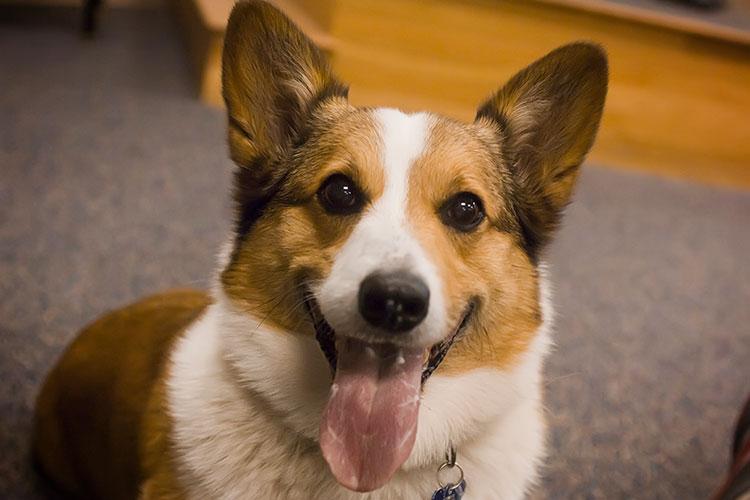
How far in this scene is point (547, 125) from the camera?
5.05 ft

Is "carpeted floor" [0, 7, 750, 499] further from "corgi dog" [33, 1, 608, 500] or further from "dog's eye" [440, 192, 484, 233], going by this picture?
"dog's eye" [440, 192, 484, 233]

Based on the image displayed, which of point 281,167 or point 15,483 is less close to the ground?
point 281,167

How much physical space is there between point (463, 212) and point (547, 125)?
27cm

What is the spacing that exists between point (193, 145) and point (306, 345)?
2421 millimetres

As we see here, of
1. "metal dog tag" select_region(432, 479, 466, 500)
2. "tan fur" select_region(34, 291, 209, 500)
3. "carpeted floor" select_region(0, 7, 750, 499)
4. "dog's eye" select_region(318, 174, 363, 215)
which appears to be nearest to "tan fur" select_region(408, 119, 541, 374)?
"dog's eye" select_region(318, 174, 363, 215)

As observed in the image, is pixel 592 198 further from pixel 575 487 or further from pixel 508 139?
pixel 508 139

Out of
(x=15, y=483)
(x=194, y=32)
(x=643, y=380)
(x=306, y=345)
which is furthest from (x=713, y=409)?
(x=194, y=32)

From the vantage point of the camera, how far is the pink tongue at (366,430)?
1263mm

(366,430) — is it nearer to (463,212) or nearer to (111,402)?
(463,212)

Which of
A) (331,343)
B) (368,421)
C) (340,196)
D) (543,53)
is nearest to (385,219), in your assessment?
(340,196)

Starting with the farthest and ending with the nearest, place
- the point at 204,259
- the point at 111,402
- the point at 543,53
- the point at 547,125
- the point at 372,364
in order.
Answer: the point at 543,53
the point at 204,259
the point at 111,402
the point at 547,125
the point at 372,364

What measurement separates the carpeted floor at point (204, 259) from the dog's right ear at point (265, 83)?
3.37 ft

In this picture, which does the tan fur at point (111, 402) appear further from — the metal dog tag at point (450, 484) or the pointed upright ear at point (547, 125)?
the pointed upright ear at point (547, 125)

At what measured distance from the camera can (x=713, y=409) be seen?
2723mm
